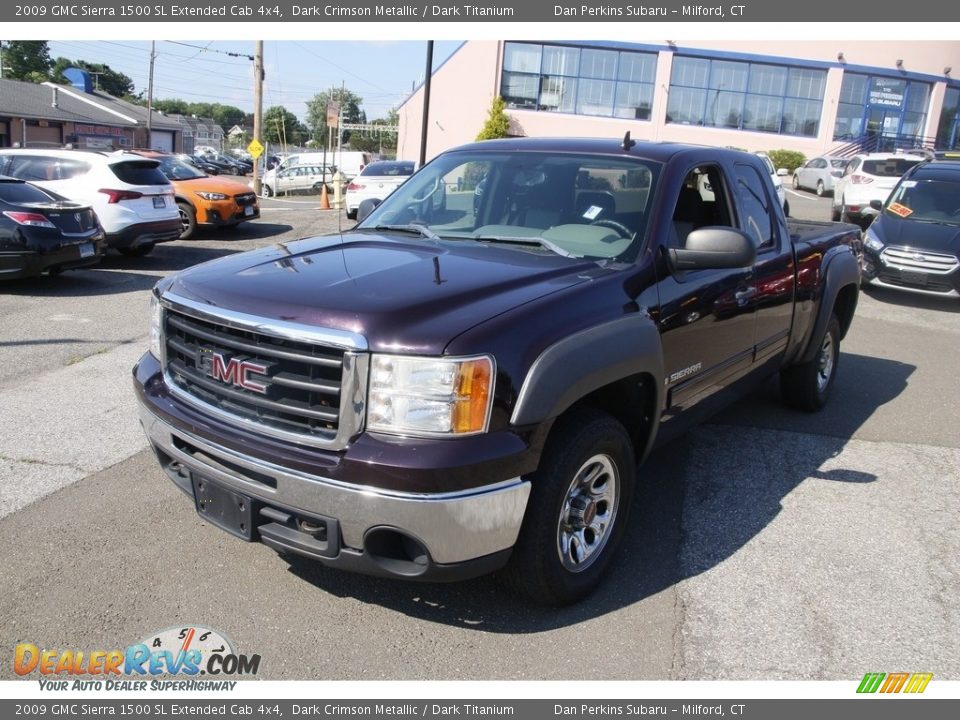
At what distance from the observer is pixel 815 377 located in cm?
586

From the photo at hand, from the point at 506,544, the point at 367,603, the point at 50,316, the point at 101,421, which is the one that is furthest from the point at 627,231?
the point at 50,316

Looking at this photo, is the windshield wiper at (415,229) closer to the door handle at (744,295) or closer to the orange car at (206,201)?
the door handle at (744,295)

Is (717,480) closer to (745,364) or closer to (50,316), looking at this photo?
(745,364)

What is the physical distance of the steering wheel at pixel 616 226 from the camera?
148 inches

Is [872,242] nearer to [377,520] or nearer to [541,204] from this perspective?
[541,204]

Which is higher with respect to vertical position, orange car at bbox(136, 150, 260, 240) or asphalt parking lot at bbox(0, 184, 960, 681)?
orange car at bbox(136, 150, 260, 240)

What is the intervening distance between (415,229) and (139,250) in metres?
10.1

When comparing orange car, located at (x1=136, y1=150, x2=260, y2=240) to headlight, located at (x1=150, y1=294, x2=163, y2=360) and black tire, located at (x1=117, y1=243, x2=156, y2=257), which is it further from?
headlight, located at (x1=150, y1=294, x2=163, y2=360)

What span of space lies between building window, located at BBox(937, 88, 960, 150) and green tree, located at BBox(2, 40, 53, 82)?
7981 cm

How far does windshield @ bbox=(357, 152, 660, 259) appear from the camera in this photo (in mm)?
3789

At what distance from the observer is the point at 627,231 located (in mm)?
3764

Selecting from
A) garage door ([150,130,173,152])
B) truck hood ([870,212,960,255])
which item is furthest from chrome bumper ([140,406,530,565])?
garage door ([150,130,173,152])

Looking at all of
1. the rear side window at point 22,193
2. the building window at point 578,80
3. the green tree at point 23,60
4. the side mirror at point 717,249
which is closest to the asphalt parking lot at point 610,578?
the side mirror at point 717,249

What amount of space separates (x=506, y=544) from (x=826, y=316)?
3734mm
